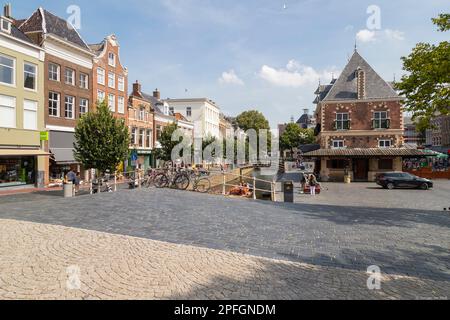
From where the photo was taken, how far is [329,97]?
3341 cm

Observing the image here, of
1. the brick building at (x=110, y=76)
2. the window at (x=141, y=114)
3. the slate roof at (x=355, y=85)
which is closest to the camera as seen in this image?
the brick building at (x=110, y=76)

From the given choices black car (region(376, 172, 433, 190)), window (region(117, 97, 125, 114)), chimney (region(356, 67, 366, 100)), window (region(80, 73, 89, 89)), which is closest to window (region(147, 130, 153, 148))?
window (region(117, 97, 125, 114))

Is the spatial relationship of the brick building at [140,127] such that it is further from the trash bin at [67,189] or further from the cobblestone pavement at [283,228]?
the cobblestone pavement at [283,228]

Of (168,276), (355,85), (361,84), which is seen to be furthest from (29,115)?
(355,85)

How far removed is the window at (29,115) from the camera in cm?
2170

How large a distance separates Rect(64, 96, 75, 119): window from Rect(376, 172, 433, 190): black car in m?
26.7

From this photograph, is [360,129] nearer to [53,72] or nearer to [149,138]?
[149,138]

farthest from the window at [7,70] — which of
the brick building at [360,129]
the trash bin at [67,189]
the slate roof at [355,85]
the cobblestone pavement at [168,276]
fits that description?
the slate roof at [355,85]

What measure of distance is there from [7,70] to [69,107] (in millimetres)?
5891

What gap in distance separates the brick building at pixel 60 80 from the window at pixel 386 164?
29.6m

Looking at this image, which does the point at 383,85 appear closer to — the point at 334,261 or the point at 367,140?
the point at 367,140

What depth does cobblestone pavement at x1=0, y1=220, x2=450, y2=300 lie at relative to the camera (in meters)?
4.51

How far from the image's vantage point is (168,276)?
16.8 feet
